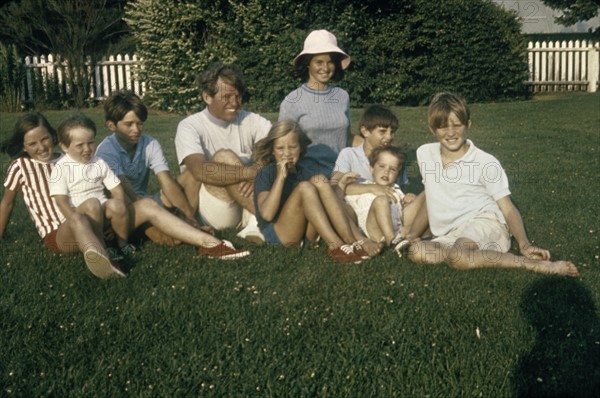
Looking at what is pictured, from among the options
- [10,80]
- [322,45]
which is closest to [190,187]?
[322,45]

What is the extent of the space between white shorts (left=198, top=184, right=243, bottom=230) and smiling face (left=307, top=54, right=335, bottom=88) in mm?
1461

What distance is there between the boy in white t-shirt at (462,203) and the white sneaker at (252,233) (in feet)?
4.12

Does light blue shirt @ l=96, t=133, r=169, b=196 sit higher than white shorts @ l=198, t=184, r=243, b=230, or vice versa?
light blue shirt @ l=96, t=133, r=169, b=196

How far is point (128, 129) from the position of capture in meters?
6.18

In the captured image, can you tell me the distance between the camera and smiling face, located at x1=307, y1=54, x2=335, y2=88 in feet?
22.6

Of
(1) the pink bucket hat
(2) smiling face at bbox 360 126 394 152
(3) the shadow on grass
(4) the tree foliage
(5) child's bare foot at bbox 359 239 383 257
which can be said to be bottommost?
(3) the shadow on grass

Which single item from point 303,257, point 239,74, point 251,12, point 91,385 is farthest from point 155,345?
point 251,12

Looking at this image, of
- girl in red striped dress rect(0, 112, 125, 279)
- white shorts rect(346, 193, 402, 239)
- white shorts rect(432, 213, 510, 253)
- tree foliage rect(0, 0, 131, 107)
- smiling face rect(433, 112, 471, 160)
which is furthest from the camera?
tree foliage rect(0, 0, 131, 107)

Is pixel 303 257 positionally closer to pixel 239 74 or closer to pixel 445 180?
pixel 445 180

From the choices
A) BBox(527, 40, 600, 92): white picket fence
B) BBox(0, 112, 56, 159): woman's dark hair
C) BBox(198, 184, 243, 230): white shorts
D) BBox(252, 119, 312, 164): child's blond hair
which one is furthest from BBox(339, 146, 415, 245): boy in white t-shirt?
BBox(527, 40, 600, 92): white picket fence

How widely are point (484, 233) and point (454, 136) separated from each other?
778 mm

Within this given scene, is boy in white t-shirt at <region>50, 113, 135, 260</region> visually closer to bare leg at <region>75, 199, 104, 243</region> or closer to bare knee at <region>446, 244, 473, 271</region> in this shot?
bare leg at <region>75, 199, 104, 243</region>

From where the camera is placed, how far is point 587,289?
15.3 ft

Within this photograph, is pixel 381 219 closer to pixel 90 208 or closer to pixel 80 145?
pixel 90 208
